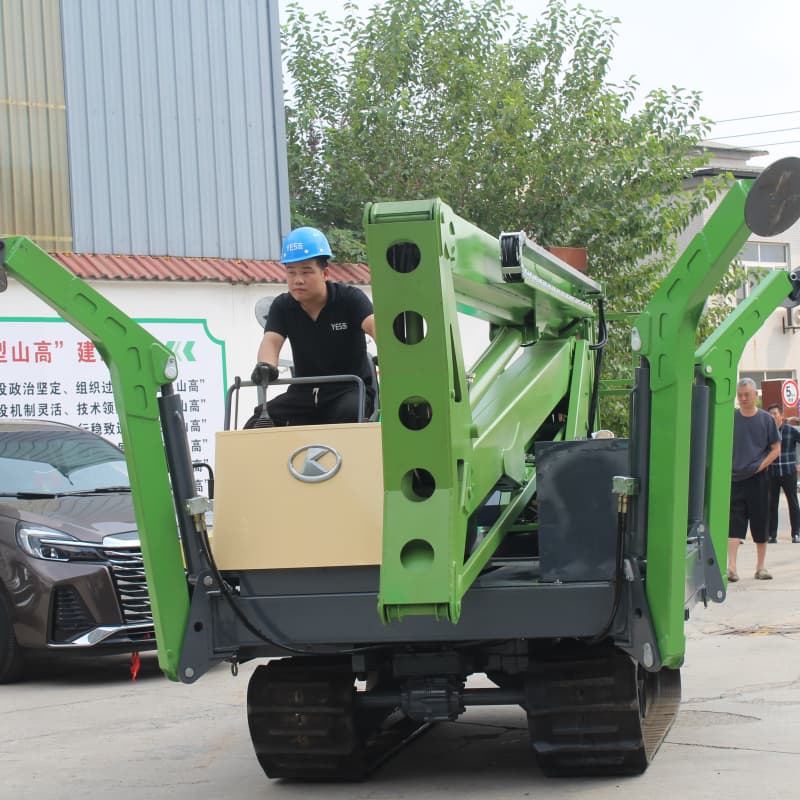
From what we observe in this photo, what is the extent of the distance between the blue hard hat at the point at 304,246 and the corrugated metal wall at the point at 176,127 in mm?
10158

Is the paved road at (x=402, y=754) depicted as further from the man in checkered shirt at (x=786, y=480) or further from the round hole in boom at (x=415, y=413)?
the man in checkered shirt at (x=786, y=480)

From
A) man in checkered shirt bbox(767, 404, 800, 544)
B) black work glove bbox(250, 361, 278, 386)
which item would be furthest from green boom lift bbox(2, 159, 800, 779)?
man in checkered shirt bbox(767, 404, 800, 544)

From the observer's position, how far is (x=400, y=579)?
508 cm

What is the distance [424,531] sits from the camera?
5102mm

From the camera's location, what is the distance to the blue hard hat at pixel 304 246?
6617 millimetres

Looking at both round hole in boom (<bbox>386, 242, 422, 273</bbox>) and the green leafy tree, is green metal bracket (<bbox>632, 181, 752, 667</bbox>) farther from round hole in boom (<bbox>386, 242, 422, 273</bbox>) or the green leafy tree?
the green leafy tree

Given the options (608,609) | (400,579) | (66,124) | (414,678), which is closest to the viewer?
(400,579)

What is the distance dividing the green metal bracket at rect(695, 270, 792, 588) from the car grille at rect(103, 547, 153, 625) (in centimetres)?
403

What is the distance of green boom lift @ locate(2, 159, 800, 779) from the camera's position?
5098mm

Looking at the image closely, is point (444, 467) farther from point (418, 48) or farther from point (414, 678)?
point (418, 48)

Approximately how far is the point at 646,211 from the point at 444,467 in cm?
1818

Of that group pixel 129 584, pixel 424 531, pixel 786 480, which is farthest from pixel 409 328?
pixel 786 480

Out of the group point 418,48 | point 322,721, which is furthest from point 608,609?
point 418,48

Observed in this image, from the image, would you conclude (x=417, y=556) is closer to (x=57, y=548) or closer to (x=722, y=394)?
(x=722, y=394)
